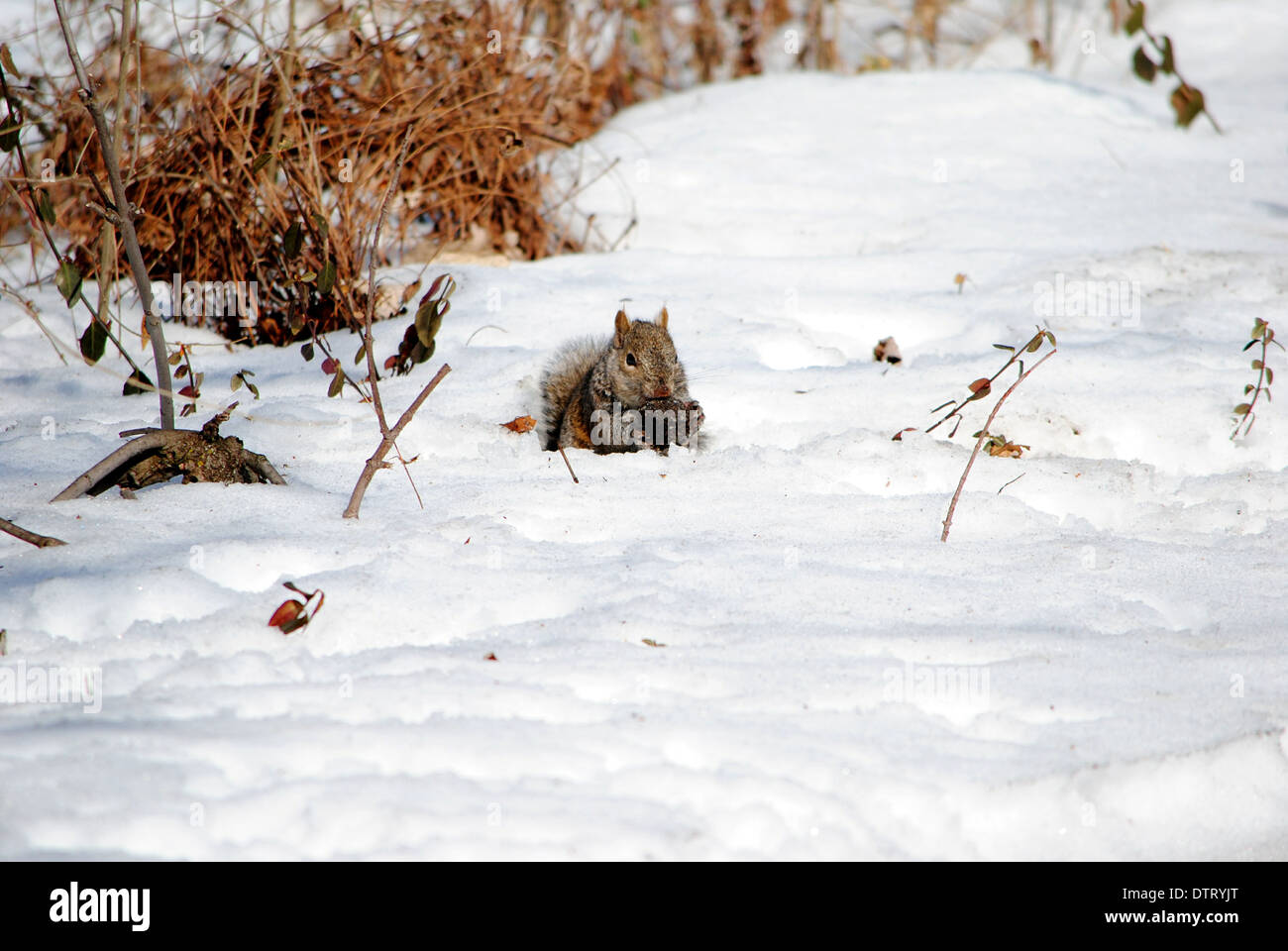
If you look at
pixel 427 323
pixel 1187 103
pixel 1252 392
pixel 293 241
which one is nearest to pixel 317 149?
pixel 293 241

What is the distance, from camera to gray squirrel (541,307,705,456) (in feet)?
10.9

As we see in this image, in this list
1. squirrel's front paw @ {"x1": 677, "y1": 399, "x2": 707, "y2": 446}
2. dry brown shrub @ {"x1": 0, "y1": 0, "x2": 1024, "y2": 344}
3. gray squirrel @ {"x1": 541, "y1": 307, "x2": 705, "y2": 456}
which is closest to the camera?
squirrel's front paw @ {"x1": 677, "y1": 399, "x2": 707, "y2": 446}

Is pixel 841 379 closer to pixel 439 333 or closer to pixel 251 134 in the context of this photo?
pixel 439 333

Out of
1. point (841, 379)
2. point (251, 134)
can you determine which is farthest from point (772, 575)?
point (251, 134)

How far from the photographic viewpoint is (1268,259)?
4.09m

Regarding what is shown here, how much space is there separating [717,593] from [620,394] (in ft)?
4.40

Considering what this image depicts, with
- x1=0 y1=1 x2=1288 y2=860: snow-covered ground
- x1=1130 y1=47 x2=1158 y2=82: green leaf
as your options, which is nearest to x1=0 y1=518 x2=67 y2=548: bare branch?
x1=0 y1=1 x2=1288 y2=860: snow-covered ground

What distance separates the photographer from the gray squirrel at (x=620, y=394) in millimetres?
3311

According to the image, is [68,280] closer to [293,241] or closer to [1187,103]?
[293,241]

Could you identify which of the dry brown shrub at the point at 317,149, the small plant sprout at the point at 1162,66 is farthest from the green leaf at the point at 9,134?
the small plant sprout at the point at 1162,66

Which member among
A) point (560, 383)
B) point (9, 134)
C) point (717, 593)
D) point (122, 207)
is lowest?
point (717, 593)

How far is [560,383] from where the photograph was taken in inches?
139

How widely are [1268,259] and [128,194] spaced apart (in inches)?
173

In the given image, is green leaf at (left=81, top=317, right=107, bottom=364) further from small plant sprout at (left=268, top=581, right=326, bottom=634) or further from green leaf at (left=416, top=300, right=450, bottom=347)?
small plant sprout at (left=268, top=581, right=326, bottom=634)
